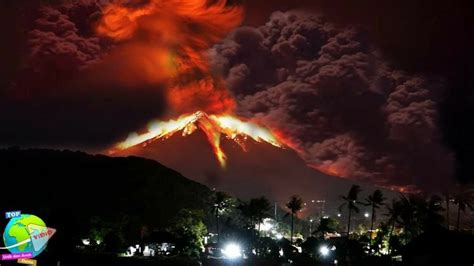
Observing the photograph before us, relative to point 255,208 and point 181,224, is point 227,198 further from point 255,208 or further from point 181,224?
point 181,224

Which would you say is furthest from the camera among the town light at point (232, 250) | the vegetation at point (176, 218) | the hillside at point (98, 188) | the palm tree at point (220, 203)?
the palm tree at point (220, 203)

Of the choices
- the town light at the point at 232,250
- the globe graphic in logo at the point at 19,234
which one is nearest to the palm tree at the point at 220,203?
the town light at the point at 232,250

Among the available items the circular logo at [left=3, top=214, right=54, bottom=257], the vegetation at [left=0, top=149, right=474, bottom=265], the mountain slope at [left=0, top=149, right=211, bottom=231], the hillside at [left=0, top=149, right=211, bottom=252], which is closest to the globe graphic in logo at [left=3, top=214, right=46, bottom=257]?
the circular logo at [left=3, top=214, right=54, bottom=257]

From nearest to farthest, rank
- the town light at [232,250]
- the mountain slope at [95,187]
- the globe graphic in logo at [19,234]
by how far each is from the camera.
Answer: the globe graphic in logo at [19,234], the town light at [232,250], the mountain slope at [95,187]

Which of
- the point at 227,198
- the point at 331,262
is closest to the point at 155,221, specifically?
the point at 227,198

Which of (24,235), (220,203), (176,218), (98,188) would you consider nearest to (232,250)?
(176,218)

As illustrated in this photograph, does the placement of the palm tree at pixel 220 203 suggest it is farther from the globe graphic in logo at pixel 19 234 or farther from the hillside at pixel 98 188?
the globe graphic in logo at pixel 19 234

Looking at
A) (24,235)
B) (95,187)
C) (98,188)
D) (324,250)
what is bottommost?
(24,235)

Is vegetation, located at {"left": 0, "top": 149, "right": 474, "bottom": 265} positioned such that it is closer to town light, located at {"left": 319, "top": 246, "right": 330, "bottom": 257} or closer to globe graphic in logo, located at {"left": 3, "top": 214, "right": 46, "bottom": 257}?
town light, located at {"left": 319, "top": 246, "right": 330, "bottom": 257}

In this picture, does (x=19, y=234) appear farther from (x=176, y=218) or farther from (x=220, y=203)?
(x=220, y=203)

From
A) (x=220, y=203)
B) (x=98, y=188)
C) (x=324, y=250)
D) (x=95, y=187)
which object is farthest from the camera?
(x=95, y=187)
